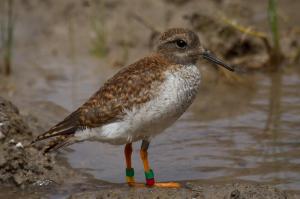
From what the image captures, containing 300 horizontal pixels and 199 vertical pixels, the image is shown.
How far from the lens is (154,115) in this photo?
7426 mm

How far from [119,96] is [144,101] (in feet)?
1.07

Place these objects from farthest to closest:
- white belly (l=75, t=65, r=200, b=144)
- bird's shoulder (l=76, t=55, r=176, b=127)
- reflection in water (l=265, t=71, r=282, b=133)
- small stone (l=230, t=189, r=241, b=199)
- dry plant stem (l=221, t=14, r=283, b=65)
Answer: dry plant stem (l=221, t=14, r=283, b=65)
reflection in water (l=265, t=71, r=282, b=133)
bird's shoulder (l=76, t=55, r=176, b=127)
white belly (l=75, t=65, r=200, b=144)
small stone (l=230, t=189, r=241, b=199)

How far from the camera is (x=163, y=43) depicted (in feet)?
26.6

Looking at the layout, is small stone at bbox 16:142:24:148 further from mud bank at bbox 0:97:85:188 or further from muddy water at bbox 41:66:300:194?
muddy water at bbox 41:66:300:194

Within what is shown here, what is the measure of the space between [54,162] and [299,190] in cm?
280

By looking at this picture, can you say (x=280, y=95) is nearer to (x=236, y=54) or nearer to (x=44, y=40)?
(x=236, y=54)

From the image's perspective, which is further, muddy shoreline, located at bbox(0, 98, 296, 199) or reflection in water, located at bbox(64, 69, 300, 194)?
reflection in water, located at bbox(64, 69, 300, 194)

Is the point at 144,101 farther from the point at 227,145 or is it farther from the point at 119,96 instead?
the point at 227,145

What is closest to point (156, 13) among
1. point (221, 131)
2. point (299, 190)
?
point (221, 131)

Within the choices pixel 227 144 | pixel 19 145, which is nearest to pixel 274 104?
pixel 227 144

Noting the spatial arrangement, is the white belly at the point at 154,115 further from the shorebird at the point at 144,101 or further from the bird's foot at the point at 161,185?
the bird's foot at the point at 161,185

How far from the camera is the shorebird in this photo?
7.48m

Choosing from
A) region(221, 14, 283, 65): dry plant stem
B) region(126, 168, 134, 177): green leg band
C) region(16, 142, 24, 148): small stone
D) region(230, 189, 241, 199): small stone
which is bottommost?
region(230, 189, 241, 199): small stone

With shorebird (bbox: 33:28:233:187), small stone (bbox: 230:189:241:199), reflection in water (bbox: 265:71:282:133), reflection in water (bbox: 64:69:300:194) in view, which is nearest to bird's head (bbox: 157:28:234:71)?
shorebird (bbox: 33:28:233:187)
